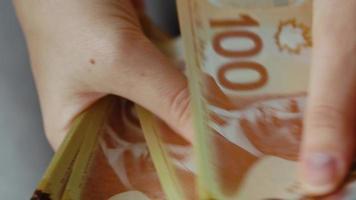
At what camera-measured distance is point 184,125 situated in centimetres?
31

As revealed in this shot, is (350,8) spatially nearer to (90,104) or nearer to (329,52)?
(329,52)

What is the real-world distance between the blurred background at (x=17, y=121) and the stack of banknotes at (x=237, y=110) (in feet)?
0.85

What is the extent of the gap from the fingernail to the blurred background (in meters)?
0.35

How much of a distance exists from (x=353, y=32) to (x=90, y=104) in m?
0.17

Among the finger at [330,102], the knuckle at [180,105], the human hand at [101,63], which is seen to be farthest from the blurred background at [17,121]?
the finger at [330,102]

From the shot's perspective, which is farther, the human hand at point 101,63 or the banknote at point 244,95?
the human hand at point 101,63

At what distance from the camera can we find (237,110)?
9.8 inches

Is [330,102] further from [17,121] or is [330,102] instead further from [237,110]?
[17,121]

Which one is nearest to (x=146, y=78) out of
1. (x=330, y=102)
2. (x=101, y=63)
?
(x=101, y=63)

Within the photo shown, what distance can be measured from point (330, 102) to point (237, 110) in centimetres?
4

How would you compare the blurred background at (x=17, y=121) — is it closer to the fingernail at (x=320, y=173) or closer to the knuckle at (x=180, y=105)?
the knuckle at (x=180, y=105)

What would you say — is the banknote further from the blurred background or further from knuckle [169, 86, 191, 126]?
the blurred background

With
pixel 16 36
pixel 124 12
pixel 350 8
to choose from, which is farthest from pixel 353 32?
pixel 16 36

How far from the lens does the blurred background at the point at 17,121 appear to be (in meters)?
0.53
